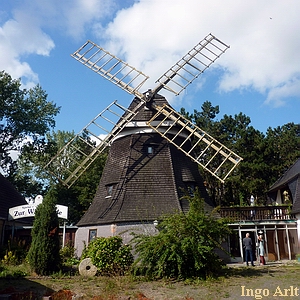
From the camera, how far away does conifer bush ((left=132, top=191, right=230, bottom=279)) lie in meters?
11.1

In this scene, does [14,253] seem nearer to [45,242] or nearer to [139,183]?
[45,242]

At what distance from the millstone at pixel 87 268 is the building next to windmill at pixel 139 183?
213 centimetres

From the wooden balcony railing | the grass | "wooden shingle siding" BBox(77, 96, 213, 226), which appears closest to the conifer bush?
the grass

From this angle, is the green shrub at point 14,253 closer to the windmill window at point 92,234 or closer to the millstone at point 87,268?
the windmill window at point 92,234

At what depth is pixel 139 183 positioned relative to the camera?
16156mm

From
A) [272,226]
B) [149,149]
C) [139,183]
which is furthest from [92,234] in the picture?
[272,226]

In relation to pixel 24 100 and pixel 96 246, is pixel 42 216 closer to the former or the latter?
pixel 96 246

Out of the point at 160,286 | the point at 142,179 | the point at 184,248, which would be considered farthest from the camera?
the point at 142,179

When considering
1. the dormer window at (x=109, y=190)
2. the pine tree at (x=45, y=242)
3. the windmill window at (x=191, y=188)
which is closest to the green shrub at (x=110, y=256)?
the pine tree at (x=45, y=242)

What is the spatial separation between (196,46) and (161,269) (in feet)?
40.8

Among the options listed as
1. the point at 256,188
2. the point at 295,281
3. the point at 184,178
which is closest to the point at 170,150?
the point at 184,178

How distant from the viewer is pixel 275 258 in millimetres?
17688

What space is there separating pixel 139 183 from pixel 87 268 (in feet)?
15.6

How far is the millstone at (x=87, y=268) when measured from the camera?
1269 centimetres
